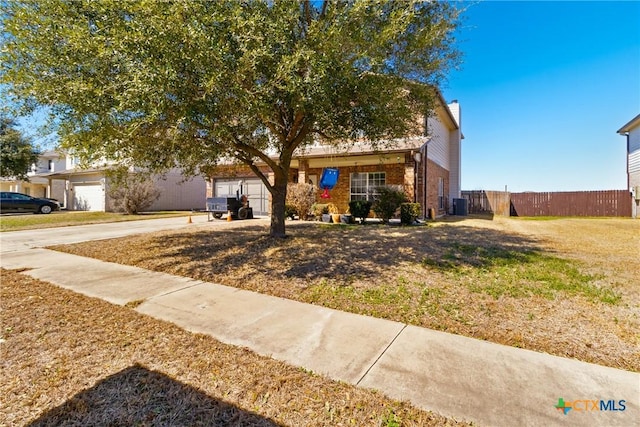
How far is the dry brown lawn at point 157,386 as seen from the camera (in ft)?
7.15

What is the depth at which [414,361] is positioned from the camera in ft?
9.51

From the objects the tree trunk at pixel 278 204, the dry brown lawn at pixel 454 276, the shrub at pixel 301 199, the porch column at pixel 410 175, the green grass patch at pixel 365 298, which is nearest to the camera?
the dry brown lawn at pixel 454 276

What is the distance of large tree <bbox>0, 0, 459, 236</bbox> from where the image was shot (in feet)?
15.0

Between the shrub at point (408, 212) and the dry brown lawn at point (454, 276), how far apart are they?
2.79m

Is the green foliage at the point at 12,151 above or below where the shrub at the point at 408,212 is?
above

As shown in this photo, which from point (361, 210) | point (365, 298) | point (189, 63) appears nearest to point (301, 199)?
point (361, 210)

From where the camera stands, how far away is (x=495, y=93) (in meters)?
15.4


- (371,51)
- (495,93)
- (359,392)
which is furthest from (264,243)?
(495,93)

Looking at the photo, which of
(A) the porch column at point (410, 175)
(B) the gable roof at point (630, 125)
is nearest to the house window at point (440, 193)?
(A) the porch column at point (410, 175)

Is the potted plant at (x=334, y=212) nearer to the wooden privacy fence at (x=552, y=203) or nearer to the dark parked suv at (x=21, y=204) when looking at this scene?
the wooden privacy fence at (x=552, y=203)

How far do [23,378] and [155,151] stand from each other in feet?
18.1

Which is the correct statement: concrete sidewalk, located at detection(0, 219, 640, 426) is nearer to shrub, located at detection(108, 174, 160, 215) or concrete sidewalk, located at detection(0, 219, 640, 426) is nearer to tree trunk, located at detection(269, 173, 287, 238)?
tree trunk, located at detection(269, 173, 287, 238)

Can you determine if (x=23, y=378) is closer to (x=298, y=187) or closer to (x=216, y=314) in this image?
(x=216, y=314)

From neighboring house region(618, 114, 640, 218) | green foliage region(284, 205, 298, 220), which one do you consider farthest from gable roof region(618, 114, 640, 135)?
green foliage region(284, 205, 298, 220)
